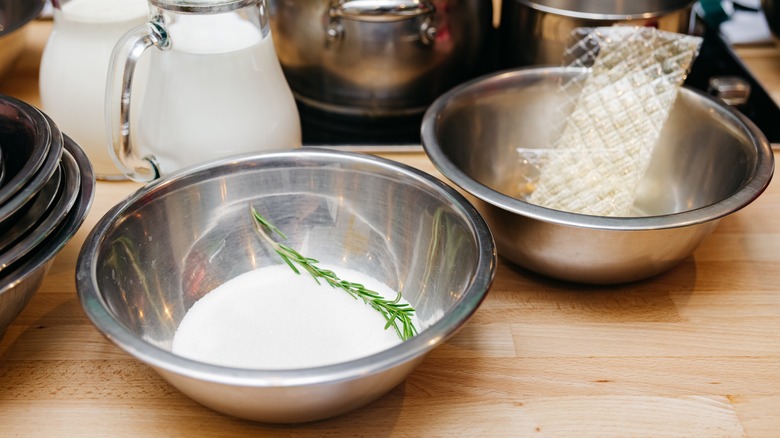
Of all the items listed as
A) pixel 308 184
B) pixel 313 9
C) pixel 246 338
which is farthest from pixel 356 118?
pixel 246 338

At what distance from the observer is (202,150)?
2.42 ft

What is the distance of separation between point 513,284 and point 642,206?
205mm

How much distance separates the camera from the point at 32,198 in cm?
61

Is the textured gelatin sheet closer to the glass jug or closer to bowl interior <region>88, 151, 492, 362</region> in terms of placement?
bowl interior <region>88, 151, 492, 362</region>

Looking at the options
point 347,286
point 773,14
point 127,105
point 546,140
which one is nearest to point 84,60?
point 127,105

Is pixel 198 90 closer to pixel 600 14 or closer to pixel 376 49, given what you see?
pixel 376 49

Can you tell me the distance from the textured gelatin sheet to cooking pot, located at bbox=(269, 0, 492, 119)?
0.16 metres

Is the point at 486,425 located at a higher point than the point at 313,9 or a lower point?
lower

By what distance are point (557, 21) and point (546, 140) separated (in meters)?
0.15

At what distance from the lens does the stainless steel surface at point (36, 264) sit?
1.85 feet

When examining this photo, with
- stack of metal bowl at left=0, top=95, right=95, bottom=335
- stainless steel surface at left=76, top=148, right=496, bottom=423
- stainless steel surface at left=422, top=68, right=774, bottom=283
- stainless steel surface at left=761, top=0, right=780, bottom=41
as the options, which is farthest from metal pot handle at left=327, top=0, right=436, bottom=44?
stainless steel surface at left=761, top=0, right=780, bottom=41

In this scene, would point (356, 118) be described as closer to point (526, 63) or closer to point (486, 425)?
point (526, 63)

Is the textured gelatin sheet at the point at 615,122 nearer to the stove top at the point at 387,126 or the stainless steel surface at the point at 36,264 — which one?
the stove top at the point at 387,126

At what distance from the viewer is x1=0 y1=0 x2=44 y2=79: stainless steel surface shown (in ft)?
3.25
